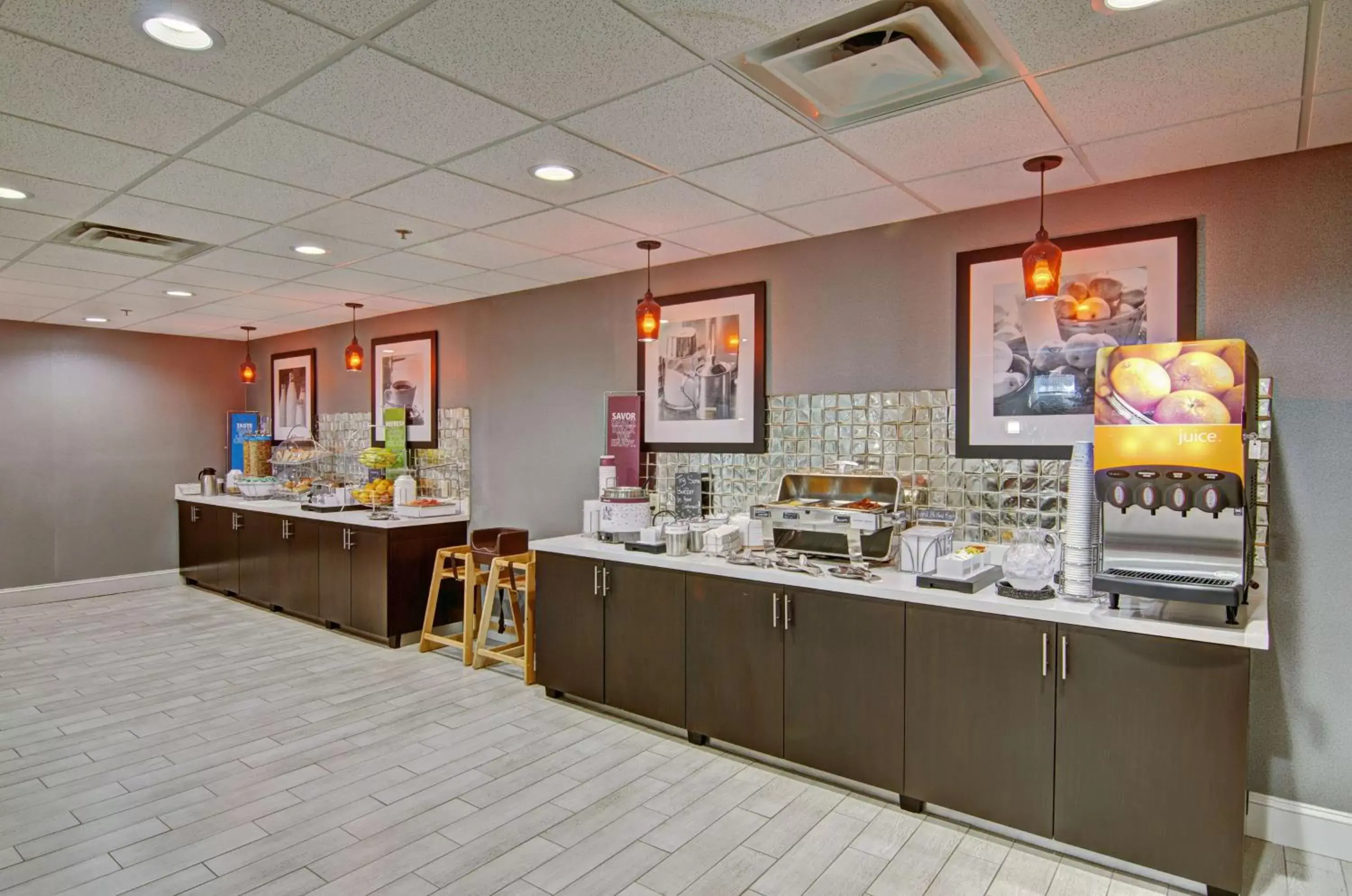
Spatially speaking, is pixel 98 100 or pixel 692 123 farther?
pixel 692 123

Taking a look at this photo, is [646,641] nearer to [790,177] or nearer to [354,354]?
[790,177]

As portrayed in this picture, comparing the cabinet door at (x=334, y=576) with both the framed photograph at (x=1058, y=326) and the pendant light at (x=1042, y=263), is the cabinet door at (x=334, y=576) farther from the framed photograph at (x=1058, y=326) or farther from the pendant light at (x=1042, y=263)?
the pendant light at (x=1042, y=263)

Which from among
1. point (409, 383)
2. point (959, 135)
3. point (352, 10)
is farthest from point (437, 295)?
point (959, 135)

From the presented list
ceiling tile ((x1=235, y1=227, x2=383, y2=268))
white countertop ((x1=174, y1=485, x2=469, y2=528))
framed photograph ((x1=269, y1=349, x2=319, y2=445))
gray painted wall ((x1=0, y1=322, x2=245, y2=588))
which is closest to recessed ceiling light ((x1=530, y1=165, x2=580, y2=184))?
ceiling tile ((x1=235, y1=227, x2=383, y2=268))

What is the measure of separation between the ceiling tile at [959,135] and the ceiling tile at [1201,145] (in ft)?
0.94

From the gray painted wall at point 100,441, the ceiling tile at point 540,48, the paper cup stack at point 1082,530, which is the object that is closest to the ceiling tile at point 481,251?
the ceiling tile at point 540,48

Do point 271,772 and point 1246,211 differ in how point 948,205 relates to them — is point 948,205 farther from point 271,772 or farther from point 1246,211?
point 271,772

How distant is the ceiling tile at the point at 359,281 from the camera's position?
5.26 meters

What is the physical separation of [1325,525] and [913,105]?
88.9 inches

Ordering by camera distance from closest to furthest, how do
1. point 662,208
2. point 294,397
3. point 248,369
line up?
1. point 662,208
2. point 248,369
3. point 294,397

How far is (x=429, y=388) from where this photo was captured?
6.59m

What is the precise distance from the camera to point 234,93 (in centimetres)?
252

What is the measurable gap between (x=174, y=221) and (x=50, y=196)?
0.52 m

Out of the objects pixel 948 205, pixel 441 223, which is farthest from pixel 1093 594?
pixel 441 223
